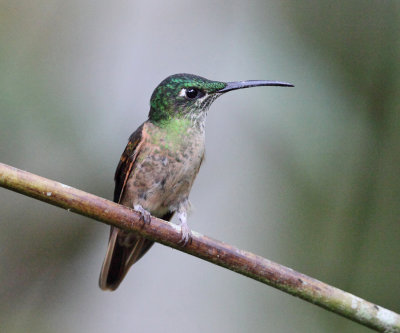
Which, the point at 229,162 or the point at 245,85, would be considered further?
the point at 229,162

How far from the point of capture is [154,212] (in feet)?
10.2

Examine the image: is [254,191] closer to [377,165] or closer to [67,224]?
[377,165]

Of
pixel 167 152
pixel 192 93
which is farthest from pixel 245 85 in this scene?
pixel 167 152

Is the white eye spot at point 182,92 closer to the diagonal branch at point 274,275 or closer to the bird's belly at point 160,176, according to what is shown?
the bird's belly at point 160,176

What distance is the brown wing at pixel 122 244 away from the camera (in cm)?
296

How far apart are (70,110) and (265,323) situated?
6.77 feet

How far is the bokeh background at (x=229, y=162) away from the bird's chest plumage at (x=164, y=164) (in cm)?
92

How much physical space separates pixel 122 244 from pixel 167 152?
70cm

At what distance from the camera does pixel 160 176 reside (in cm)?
291

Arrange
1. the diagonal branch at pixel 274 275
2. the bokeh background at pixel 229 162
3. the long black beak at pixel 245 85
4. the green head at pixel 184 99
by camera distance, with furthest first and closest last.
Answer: the bokeh background at pixel 229 162, the green head at pixel 184 99, the long black beak at pixel 245 85, the diagonal branch at pixel 274 275

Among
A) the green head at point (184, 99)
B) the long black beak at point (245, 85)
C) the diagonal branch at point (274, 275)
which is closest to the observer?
the diagonal branch at point (274, 275)

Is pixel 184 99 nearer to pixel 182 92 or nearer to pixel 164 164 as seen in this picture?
pixel 182 92

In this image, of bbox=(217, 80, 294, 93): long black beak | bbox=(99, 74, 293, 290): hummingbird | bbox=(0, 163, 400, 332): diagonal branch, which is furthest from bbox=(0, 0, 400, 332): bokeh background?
bbox=(0, 163, 400, 332): diagonal branch

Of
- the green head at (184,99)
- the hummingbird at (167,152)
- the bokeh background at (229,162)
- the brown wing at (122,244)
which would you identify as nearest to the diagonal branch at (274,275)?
the hummingbird at (167,152)
